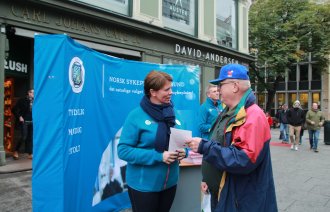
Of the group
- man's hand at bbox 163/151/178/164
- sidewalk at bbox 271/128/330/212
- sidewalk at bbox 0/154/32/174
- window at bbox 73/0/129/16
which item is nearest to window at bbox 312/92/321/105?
sidewalk at bbox 271/128/330/212

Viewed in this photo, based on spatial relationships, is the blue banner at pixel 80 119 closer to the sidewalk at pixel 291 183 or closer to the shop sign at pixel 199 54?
the sidewalk at pixel 291 183

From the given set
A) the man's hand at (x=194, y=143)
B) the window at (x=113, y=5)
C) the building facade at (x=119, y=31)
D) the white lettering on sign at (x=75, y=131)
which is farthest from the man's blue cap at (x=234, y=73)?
the window at (x=113, y=5)

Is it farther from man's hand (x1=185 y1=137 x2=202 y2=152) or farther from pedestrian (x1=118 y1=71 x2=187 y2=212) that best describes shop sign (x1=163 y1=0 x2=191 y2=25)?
man's hand (x1=185 y1=137 x2=202 y2=152)

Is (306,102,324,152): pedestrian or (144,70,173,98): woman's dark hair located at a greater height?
(144,70,173,98): woman's dark hair

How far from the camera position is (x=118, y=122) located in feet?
15.3

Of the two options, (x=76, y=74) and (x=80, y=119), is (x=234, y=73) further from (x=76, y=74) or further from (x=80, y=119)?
(x=80, y=119)

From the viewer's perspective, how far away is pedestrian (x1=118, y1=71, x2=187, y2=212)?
2.84 meters

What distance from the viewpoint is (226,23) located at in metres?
17.3

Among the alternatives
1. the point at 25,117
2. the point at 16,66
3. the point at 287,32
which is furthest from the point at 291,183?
the point at 287,32

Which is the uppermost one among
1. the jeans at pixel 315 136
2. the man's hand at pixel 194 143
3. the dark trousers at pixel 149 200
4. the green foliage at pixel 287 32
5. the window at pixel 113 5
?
Answer: the green foliage at pixel 287 32

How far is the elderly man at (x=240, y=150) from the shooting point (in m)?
2.21

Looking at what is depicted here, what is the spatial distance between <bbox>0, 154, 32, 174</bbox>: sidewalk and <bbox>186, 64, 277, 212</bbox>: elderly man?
20.5 feet

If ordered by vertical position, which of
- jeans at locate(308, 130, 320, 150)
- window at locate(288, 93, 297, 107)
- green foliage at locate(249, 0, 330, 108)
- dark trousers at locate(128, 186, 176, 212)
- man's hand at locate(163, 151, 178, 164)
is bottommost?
jeans at locate(308, 130, 320, 150)

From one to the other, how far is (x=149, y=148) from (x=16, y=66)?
8158 millimetres
